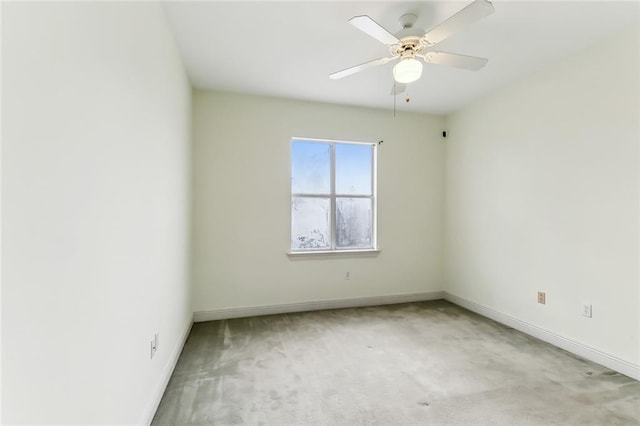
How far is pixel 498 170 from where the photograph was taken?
3.48 meters

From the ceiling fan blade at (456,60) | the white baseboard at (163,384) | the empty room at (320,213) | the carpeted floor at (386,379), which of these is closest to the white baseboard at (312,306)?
the empty room at (320,213)

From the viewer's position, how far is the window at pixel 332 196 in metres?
3.87

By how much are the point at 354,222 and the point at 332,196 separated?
1.61ft

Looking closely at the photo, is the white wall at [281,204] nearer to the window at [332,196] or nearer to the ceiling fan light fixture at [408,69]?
the window at [332,196]

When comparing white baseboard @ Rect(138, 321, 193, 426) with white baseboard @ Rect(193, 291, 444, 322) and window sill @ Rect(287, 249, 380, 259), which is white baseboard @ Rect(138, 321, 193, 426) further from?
window sill @ Rect(287, 249, 380, 259)

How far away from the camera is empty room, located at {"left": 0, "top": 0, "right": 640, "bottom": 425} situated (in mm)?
924

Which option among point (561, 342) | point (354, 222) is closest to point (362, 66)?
point (354, 222)

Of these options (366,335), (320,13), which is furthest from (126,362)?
(320,13)

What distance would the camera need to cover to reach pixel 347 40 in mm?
2416

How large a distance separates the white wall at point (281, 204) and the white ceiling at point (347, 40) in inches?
16.7

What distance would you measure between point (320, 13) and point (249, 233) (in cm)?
242

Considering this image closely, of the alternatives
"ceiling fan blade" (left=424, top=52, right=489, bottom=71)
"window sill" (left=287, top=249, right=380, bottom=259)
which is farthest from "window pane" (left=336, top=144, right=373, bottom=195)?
"ceiling fan blade" (left=424, top=52, right=489, bottom=71)

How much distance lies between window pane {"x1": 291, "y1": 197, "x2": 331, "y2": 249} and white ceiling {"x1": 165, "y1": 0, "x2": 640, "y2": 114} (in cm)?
138

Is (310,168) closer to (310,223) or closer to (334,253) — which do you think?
(310,223)
